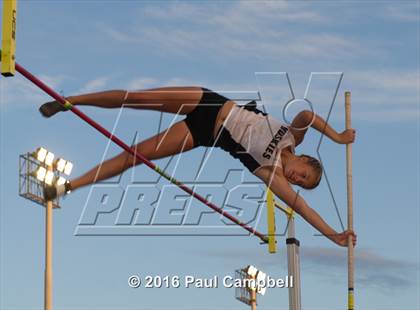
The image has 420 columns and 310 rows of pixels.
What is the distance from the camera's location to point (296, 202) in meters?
10.0

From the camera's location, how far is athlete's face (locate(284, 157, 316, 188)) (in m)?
10.1

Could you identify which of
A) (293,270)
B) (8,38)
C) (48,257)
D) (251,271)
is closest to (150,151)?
(8,38)

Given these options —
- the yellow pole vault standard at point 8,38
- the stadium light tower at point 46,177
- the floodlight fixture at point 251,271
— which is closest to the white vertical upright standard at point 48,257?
the stadium light tower at point 46,177

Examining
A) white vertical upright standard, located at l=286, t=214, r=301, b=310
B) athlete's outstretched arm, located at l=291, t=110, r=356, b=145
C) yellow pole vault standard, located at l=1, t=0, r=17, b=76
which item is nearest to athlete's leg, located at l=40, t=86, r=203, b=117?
yellow pole vault standard, located at l=1, t=0, r=17, b=76

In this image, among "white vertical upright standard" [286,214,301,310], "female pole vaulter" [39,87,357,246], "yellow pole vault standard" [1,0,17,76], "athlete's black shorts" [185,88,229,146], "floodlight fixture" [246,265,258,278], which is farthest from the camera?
"floodlight fixture" [246,265,258,278]

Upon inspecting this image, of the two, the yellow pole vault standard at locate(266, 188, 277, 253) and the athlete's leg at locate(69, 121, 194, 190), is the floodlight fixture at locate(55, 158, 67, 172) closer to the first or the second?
the yellow pole vault standard at locate(266, 188, 277, 253)

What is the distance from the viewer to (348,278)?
10664 mm

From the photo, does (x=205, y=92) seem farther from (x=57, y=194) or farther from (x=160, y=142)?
(x=57, y=194)

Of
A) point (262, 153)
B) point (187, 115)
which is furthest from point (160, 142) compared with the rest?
point (262, 153)

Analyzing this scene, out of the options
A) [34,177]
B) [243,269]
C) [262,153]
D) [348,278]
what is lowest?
[348,278]

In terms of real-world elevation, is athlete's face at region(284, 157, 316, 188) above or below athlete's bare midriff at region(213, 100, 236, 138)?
below

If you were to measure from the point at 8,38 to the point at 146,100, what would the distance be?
4.63ft

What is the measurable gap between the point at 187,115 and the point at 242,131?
0.55 metres

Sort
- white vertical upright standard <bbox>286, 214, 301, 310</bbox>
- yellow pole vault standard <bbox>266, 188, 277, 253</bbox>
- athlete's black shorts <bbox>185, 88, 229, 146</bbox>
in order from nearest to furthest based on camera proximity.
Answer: athlete's black shorts <bbox>185, 88, 229, 146</bbox>
white vertical upright standard <bbox>286, 214, 301, 310</bbox>
yellow pole vault standard <bbox>266, 188, 277, 253</bbox>
